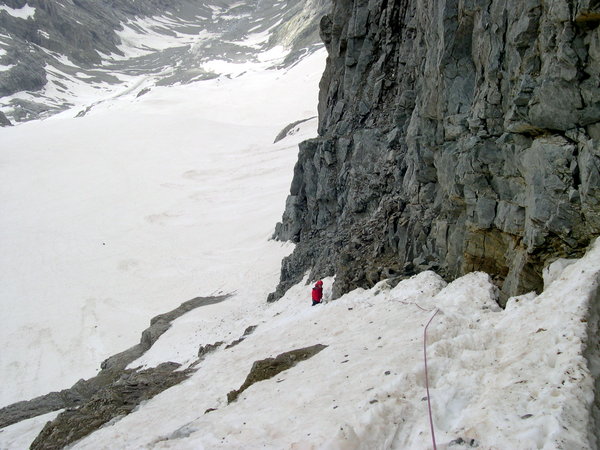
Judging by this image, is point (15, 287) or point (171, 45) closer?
point (15, 287)

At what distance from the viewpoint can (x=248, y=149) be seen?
56.9m

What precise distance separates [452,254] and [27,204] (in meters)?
44.4

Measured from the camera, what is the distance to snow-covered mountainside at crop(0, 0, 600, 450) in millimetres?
5906

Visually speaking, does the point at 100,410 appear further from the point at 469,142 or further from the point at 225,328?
the point at 469,142

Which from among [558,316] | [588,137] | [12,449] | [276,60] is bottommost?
[12,449]

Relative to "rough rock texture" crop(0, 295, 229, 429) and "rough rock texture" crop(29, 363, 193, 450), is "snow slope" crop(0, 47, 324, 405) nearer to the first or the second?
"rough rock texture" crop(0, 295, 229, 429)

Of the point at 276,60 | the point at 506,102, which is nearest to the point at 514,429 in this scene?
the point at 506,102

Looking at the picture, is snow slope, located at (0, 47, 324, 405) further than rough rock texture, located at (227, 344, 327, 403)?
Yes

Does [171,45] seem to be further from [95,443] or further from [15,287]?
[95,443]

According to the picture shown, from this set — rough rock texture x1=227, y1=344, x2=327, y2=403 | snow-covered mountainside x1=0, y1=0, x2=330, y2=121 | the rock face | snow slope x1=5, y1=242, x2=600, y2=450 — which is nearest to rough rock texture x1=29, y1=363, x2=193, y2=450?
snow slope x1=5, y1=242, x2=600, y2=450

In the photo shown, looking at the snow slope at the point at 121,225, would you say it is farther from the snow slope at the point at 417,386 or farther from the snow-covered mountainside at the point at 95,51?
the snow-covered mountainside at the point at 95,51

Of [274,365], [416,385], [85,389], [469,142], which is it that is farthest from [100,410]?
[469,142]

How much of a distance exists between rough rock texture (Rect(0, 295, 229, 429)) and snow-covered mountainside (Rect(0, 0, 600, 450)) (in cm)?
10

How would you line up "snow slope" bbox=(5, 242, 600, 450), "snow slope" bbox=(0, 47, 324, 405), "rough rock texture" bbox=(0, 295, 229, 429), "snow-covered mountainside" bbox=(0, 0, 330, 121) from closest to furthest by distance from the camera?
"snow slope" bbox=(5, 242, 600, 450), "rough rock texture" bbox=(0, 295, 229, 429), "snow slope" bbox=(0, 47, 324, 405), "snow-covered mountainside" bbox=(0, 0, 330, 121)
